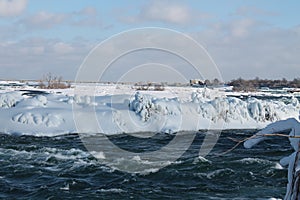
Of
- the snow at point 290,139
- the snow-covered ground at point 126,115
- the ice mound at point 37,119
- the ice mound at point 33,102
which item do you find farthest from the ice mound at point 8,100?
the snow at point 290,139

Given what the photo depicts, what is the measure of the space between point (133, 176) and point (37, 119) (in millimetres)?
7416

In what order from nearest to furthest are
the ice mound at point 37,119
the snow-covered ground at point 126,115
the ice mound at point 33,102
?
the ice mound at point 37,119 → the snow-covered ground at point 126,115 → the ice mound at point 33,102

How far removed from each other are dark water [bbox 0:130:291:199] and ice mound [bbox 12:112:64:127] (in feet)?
8.25

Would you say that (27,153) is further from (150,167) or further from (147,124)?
(147,124)

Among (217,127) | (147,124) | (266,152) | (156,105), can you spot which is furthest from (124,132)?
(266,152)

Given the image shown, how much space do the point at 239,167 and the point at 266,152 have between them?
2.58m

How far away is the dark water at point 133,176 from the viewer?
26.5 feet

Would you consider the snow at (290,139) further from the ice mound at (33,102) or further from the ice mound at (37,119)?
the ice mound at (33,102)

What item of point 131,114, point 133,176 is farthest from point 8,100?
point 133,176

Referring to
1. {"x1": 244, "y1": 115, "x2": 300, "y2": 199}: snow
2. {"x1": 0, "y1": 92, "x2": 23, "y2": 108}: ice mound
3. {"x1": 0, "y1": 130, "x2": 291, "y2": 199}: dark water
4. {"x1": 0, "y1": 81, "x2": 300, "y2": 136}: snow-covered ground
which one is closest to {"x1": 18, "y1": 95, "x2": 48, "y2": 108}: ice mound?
{"x1": 0, "y1": 81, "x2": 300, "y2": 136}: snow-covered ground

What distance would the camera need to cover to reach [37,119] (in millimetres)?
15375

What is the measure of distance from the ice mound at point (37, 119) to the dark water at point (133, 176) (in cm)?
251

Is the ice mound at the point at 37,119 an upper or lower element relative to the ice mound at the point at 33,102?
lower

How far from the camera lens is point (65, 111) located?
16.5m
